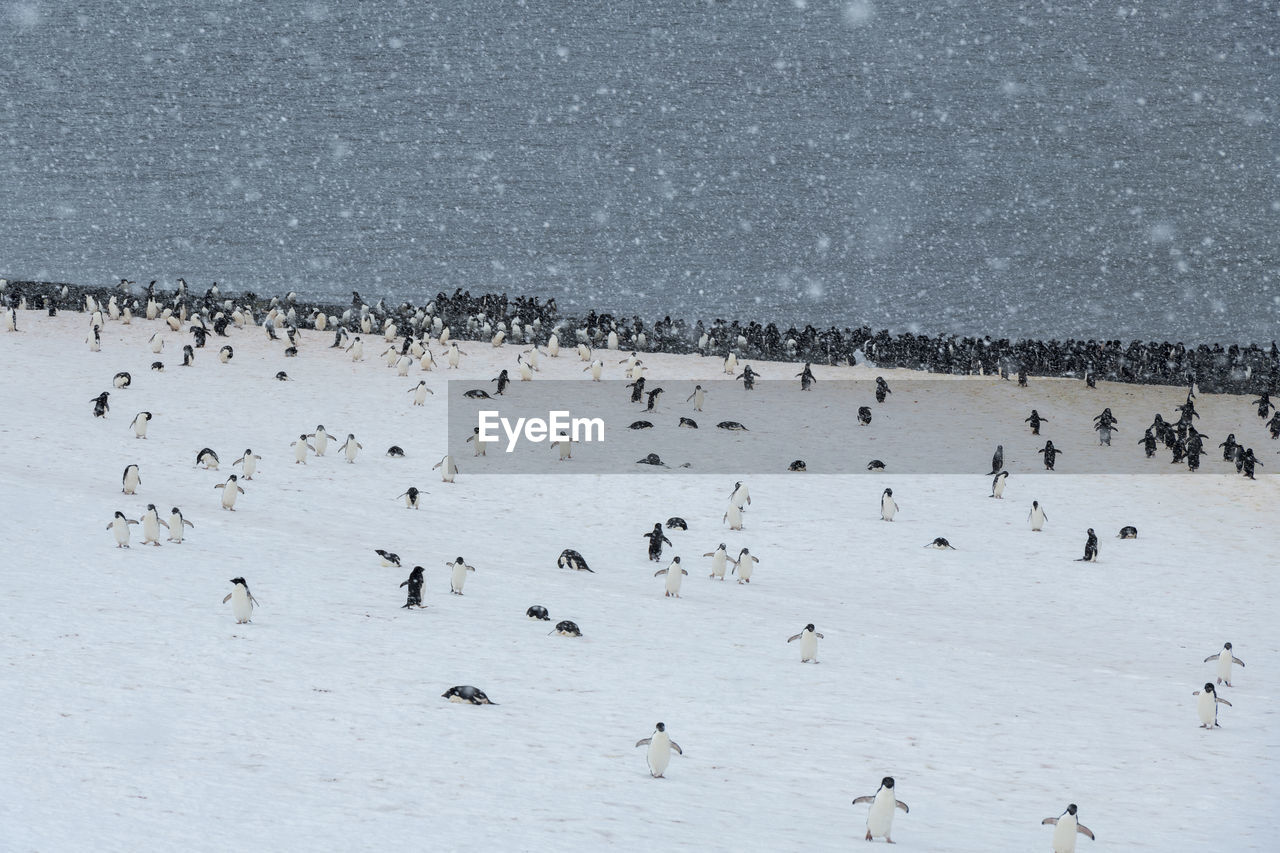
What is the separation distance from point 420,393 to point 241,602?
1511 cm

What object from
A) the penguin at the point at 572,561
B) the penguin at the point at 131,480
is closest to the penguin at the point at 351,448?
the penguin at the point at 131,480

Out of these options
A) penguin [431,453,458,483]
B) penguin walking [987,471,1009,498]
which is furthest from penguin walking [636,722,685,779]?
penguin walking [987,471,1009,498]

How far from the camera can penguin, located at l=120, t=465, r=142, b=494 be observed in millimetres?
17750

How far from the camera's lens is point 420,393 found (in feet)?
91.0

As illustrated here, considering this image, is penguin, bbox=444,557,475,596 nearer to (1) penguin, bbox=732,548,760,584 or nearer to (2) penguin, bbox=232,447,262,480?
(1) penguin, bbox=732,548,760,584

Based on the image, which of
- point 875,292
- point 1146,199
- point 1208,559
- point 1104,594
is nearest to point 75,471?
point 1104,594

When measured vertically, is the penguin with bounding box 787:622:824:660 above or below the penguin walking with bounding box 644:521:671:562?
below

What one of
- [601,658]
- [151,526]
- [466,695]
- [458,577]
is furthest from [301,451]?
[466,695]

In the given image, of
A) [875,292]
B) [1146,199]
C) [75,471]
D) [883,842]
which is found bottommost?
[883,842]

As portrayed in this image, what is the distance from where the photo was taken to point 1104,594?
17.7m

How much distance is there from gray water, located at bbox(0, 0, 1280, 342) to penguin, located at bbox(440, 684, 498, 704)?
194 feet

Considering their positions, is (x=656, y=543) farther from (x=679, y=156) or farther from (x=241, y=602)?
(x=679, y=156)

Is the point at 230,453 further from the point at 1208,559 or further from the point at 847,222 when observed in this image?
the point at 847,222

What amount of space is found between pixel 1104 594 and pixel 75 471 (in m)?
13.5
